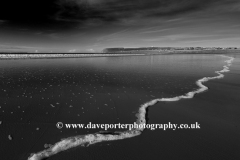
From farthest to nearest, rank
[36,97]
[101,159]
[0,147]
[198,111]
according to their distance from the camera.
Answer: [36,97]
[198,111]
[0,147]
[101,159]

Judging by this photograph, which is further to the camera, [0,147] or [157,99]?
[157,99]

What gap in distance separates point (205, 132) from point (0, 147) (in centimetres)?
653

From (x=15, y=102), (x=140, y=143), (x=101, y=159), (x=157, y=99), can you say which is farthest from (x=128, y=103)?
(x=15, y=102)

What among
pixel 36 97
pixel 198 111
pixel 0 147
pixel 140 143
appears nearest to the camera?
pixel 0 147

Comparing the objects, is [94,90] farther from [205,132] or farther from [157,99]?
[205,132]

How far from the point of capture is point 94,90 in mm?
10039

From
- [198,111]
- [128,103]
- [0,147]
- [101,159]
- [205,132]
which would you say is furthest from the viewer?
[128,103]

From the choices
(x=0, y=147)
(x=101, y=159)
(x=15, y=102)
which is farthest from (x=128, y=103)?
(x=15, y=102)

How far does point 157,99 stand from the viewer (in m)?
8.08

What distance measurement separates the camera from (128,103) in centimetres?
760

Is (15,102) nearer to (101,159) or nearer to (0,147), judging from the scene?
(0,147)

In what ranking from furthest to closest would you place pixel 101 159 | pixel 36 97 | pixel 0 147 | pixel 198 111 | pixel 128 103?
pixel 36 97 → pixel 128 103 → pixel 198 111 → pixel 0 147 → pixel 101 159

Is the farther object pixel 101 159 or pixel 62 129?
pixel 62 129

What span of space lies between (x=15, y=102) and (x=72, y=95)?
2971 millimetres
